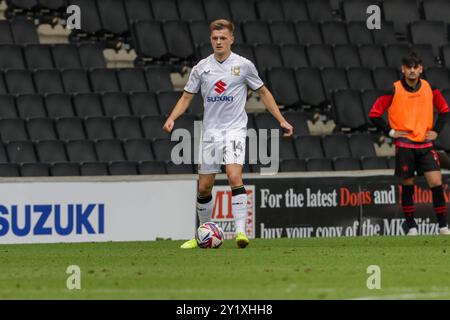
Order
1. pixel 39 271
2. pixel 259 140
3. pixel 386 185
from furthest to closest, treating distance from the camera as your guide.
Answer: pixel 259 140, pixel 386 185, pixel 39 271

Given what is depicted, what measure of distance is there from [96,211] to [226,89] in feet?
13.6

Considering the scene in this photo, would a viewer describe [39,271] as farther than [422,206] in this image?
No

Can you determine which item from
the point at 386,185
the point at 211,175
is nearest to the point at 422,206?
the point at 386,185

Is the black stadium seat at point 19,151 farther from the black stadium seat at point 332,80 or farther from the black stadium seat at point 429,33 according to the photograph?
the black stadium seat at point 429,33

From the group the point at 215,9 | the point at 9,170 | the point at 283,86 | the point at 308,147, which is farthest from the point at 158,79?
the point at 9,170

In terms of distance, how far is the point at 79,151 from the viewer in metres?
19.5

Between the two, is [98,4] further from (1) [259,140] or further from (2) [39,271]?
(2) [39,271]

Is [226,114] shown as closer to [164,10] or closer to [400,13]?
[164,10]

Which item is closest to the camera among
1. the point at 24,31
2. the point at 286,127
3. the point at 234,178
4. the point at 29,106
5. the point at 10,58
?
the point at 286,127

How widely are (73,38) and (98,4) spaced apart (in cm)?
70

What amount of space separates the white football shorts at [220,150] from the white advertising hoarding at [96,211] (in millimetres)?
3719

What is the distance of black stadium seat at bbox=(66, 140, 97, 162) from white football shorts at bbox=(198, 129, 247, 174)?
19.8 feet

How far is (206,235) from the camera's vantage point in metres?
13.5
